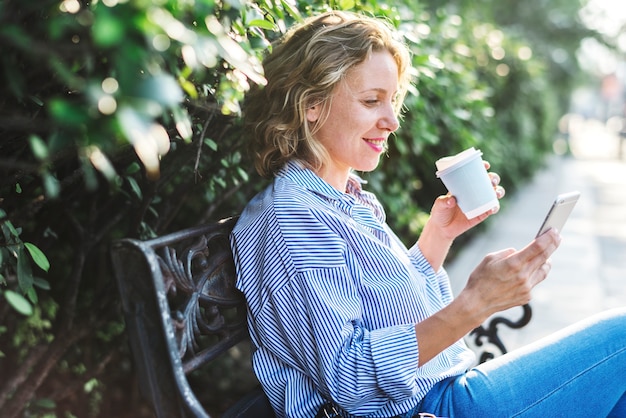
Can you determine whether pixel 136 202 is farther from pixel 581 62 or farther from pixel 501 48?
pixel 581 62

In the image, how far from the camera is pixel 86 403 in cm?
280

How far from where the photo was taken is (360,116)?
1.95 metres

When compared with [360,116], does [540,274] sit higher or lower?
lower

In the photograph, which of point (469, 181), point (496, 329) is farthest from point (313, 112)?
point (496, 329)

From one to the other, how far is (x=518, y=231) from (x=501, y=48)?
2416mm

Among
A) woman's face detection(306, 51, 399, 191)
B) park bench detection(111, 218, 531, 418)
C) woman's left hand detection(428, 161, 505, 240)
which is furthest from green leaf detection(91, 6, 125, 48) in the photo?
woman's left hand detection(428, 161, 505, 240)

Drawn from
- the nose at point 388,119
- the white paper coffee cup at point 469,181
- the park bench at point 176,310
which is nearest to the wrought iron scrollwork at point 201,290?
the park bench at point 176,310

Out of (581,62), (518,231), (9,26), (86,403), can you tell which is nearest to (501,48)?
(518,231)

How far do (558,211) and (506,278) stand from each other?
0.29 m

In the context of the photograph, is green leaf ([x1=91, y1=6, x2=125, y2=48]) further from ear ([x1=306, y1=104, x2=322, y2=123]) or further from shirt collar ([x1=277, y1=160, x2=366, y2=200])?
ear ([x1=306, y1=104, x2=322, y2=123])

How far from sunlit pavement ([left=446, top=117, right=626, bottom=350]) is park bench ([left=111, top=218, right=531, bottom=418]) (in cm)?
239

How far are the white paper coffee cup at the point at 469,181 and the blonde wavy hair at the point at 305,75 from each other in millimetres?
347

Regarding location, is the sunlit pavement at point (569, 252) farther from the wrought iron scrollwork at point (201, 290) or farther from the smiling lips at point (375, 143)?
the wrought iron scrollwork at point (201, 290)

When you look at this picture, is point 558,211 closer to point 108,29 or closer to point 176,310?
point 176,310
